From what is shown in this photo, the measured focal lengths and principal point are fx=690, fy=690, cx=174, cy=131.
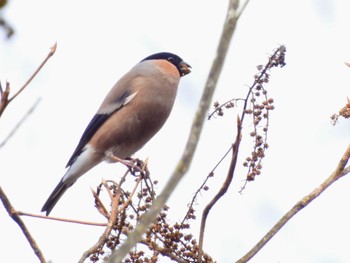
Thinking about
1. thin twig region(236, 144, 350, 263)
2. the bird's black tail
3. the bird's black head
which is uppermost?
the bird's black head

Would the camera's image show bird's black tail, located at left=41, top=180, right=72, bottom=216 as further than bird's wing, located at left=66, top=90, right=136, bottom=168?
No

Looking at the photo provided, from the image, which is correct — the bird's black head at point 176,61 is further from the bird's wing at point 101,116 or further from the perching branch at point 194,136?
the perching branch at point 194,136

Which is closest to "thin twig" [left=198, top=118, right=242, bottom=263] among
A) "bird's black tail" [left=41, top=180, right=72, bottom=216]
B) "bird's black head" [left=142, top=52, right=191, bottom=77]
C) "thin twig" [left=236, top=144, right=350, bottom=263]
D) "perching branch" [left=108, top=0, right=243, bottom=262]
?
"thin twig" [left=236, top=144, right=350, bottom=263]

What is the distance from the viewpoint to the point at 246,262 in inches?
59.5

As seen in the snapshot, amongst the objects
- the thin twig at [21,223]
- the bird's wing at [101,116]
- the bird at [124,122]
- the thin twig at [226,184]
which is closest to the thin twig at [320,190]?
the thin twig at [226,184]

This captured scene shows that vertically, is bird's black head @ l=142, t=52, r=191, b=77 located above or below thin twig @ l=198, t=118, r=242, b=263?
above

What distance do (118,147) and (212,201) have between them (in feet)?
8.25

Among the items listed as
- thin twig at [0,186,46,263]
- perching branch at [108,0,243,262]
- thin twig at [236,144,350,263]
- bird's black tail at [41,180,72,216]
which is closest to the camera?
perching branch at [108,0,243,262]

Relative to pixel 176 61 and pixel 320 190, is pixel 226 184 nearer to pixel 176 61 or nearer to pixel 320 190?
pixel 320 190

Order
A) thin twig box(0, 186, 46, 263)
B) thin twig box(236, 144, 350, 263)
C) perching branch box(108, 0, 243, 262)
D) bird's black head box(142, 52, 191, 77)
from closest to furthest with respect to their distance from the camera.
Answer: perching branch box(108, 0, 243, 262)
thin twig box(0, 186, 46, 263)
thin twig box(236, 144, 350, 263)
bird's black head box(142, 52, 191, 77)

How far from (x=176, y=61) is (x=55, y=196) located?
128cm

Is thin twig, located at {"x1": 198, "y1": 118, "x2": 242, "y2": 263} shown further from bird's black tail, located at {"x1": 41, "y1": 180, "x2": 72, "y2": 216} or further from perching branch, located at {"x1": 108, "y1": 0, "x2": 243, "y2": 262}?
bird's black tail, located at {"x1": 41, "y1": 180, "x2": 72, "y2": 216}

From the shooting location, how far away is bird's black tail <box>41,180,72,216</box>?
390cm

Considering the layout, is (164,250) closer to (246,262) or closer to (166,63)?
(246,262)
